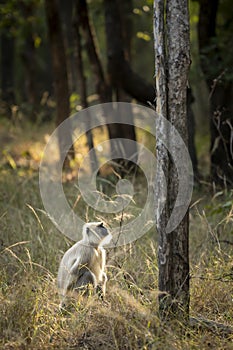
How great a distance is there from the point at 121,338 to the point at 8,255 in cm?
218

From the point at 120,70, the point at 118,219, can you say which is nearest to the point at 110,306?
the point at 118,219

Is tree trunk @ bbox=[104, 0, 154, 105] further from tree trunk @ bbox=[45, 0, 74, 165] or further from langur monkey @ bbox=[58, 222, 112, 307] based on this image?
langur monkey @ bbox=[58, 222, 112, 307]

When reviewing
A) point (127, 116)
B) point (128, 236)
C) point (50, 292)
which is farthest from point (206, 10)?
point (50, 292)

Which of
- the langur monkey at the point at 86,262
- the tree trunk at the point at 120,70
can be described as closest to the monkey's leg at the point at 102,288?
the langur monkey at the point at 86,262

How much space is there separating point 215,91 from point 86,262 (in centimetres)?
536

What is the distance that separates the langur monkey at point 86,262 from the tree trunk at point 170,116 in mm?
746

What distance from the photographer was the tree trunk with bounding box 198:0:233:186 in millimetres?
9633

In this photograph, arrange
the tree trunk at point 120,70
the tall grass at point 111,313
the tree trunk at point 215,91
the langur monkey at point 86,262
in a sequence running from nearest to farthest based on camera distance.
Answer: the tall grass at point 111,313
the langur monkey at point 86,262
the tree trunk at point 215,91
the tree trunk at point 120,70

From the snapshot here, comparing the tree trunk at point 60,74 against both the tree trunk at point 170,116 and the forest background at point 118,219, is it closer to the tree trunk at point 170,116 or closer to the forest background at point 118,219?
the forest background at point 118,219

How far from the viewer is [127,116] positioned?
501 inches

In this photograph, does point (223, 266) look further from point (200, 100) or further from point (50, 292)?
point (200, 100)

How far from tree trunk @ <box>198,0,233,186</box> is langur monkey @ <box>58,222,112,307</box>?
4.57m

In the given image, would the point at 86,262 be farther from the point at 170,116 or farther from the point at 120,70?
the point at 120,70

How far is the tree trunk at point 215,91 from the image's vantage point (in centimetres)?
963
